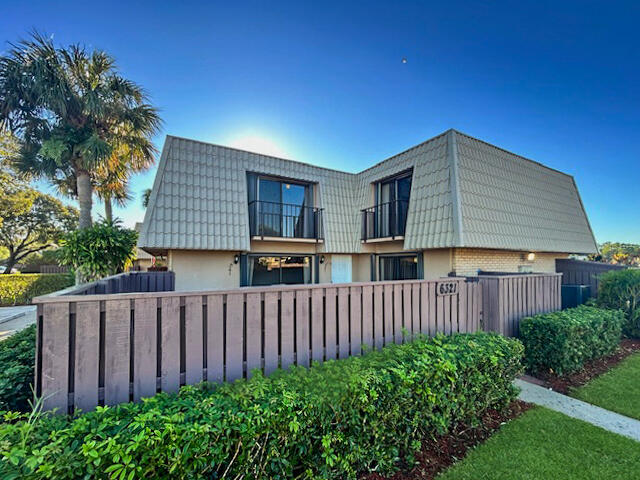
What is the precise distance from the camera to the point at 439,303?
494cm

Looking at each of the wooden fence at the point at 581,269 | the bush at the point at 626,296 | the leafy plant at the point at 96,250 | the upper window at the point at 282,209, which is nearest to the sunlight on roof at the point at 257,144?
the upper window at the point at 282,209

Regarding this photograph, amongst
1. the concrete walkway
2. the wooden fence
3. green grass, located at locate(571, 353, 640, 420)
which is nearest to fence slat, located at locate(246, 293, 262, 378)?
the concrete walkway

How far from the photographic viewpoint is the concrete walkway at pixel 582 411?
3555 millimetres

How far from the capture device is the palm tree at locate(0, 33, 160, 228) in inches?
361

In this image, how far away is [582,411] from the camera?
13.0 ft

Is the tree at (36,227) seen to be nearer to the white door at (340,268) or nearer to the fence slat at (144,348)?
the white door at (340,268)

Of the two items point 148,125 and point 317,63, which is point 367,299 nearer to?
point 317,63

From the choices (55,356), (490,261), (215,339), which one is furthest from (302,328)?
(490,261)

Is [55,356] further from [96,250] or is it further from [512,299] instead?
[512,299]

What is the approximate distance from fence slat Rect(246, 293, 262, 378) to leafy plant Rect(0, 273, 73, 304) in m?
17.4

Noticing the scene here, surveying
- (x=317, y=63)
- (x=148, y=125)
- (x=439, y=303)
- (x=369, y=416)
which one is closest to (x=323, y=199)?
(x=317, y=63)

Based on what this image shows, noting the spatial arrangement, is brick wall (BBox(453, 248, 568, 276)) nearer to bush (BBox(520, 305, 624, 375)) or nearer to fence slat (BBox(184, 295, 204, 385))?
bush (BBox(520, 305, 624, 375))

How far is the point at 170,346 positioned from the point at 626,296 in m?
11.1

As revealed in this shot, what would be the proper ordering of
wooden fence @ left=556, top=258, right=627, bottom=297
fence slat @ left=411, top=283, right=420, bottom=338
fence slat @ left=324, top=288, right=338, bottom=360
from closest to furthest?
fence slat @ left=324, top=288, right=338, bottom=360
fence slat @ left=411, top=283, right=420, bottom=338
wooden fence @ left=556, top=258, right=627, bottom=297
